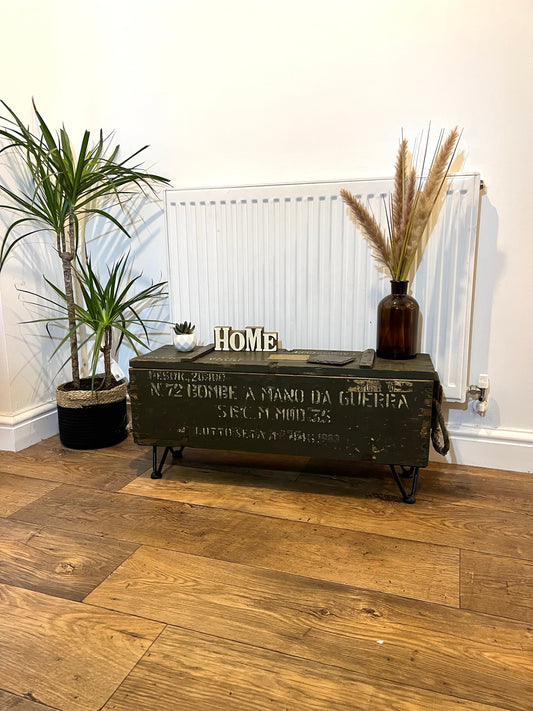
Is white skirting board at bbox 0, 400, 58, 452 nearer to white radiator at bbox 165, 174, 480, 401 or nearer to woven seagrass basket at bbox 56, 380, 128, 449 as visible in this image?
woven seagrass basket at bbox 56, 380, 128, 449

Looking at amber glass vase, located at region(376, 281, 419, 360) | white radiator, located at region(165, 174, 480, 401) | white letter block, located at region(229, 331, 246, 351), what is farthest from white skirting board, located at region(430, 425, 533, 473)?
white letter block, located at region(229, 331, 246, 351)

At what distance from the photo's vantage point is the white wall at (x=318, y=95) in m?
1.77

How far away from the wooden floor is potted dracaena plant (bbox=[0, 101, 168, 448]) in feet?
1.10

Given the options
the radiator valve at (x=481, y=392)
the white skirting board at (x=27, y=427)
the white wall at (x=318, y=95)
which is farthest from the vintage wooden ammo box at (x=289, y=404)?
the white skirting board at (x=27, y=427)

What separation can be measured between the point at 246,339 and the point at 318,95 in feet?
3.13

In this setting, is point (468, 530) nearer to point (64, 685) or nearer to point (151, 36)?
point (64, 685)

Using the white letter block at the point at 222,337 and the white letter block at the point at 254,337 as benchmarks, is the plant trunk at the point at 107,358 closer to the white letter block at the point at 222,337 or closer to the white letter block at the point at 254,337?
the white letter block at the point at 222,337

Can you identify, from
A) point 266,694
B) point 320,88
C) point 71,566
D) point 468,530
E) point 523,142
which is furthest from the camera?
point 320,88

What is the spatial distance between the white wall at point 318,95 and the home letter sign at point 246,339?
543 mm

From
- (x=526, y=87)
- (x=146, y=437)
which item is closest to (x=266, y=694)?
(x=146, y=437)

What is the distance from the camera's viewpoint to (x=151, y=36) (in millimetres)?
2072

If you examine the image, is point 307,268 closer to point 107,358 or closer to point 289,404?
point 289,404

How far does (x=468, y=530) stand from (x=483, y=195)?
113 centimetres

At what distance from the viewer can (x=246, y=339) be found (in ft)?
6.26
